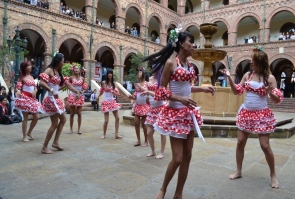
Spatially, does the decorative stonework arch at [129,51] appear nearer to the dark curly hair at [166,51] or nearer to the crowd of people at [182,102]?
A: the crowd of people at [182,102]

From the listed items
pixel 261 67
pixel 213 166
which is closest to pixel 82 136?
pixel 213 166

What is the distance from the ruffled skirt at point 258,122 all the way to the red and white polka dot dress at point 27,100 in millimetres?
4800

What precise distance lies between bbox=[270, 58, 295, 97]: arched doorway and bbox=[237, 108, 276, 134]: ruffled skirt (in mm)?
26815

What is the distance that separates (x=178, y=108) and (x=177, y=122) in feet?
0.54

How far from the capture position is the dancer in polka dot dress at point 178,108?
256cm

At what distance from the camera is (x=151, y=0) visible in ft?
82.4

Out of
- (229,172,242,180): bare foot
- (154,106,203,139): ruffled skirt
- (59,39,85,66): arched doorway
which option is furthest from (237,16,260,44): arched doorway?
(154,106,203,139): ruffled skirt

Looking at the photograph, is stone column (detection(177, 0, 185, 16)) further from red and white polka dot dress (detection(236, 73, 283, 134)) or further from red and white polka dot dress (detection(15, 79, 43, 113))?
red and white polka dot dress (detection(236, 73, 283, 134))

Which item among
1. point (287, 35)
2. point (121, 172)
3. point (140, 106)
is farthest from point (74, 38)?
point (287, 35)

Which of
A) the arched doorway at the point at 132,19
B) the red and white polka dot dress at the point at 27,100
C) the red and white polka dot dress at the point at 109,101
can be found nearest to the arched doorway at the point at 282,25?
the arched doorway at the point at 132,19

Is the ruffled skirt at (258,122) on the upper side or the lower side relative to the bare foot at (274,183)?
upper

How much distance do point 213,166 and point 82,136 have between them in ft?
12.6

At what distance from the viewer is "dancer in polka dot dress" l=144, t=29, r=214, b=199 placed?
2.56 meters

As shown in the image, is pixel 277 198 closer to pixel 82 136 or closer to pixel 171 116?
pixel 171 116
